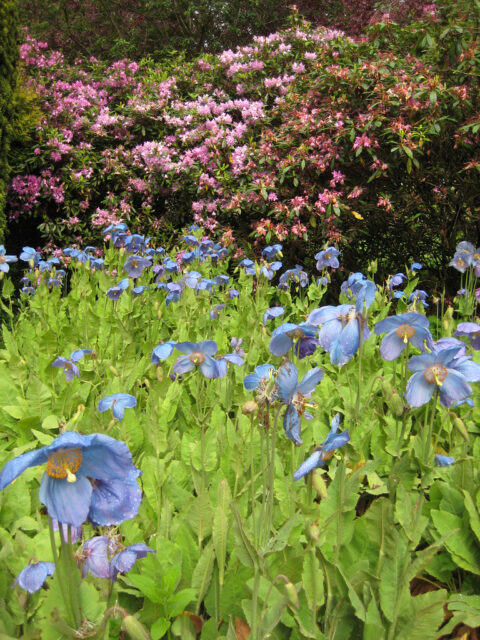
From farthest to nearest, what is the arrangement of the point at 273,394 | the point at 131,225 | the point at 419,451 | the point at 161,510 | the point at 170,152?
the point at 131,225
the point at 170,152
the point at 419,451
the point at 161,510
the point at 273,394

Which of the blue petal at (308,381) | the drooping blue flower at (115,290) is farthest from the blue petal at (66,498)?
the drooping blue flower at (115,290)

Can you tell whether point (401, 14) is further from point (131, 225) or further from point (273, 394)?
point (273, 394)

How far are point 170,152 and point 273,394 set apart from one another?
4.72 m

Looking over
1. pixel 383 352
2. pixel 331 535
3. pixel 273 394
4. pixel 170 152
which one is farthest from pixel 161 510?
pixel 170 152

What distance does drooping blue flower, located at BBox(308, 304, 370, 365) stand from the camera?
46.8 inches

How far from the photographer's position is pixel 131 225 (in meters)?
5.84

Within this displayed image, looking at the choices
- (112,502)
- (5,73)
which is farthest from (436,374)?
(5,73)

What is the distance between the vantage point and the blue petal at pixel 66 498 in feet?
2.32

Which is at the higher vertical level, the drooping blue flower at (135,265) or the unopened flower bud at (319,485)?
the unopened flower bud at (319,485)

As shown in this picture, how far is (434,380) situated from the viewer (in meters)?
1.14

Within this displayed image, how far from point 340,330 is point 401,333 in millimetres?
159

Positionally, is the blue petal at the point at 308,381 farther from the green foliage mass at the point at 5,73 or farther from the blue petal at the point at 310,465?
the green foliage mass at the point at 5,73

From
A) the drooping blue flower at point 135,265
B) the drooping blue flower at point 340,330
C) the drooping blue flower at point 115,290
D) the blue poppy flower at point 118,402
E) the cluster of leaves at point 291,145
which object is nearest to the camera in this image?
the drooping blue flower at point 340,330

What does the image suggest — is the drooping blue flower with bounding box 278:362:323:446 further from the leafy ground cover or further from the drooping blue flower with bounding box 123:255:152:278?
the drooping blue flower with bounding box 123:255:152:278
